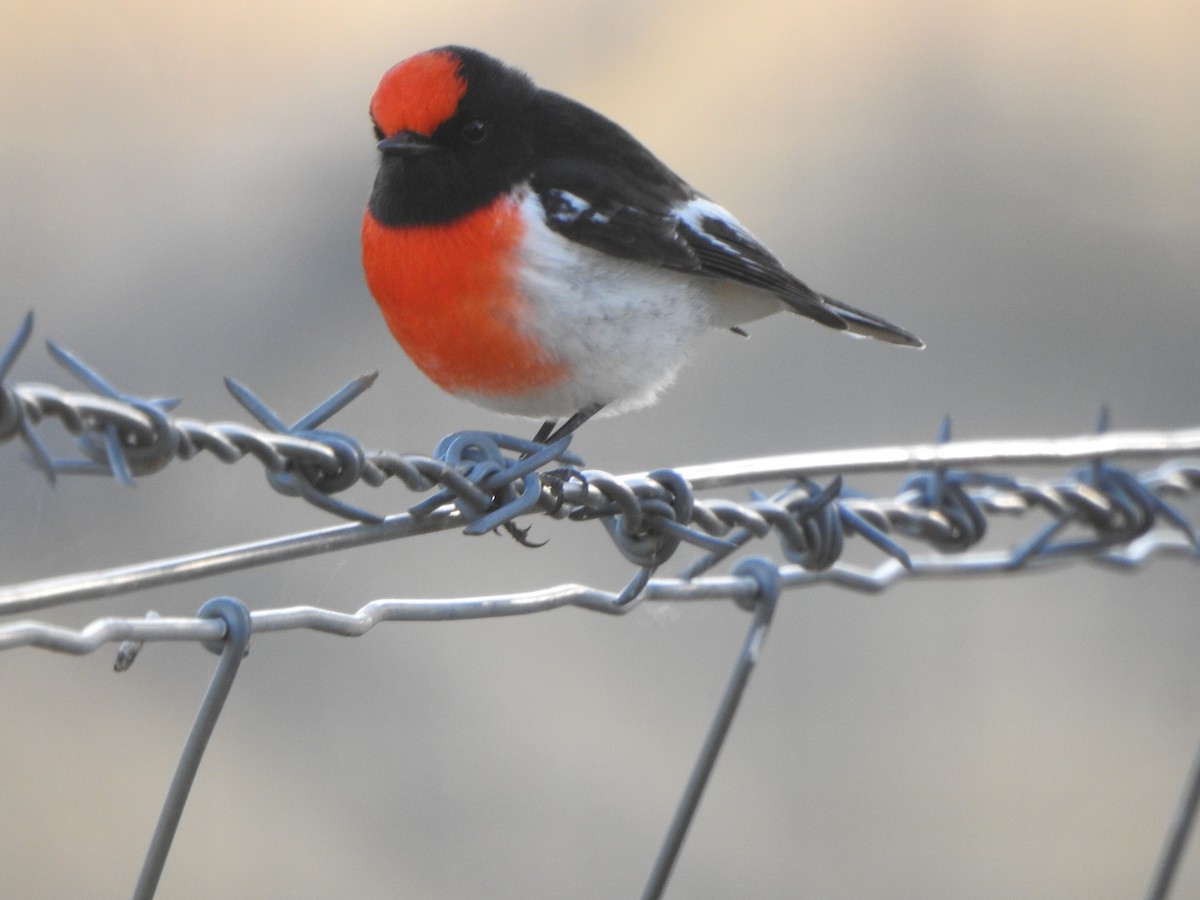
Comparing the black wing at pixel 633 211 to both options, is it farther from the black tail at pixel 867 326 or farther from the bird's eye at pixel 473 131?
the bird's eye at pixel 473 131

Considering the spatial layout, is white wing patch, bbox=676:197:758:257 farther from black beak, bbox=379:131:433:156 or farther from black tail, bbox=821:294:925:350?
black beak, bbox=379:131:433:156

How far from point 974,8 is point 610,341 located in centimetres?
864

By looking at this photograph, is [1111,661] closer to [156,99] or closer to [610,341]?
[610,341]

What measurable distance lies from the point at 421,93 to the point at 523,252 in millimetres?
369

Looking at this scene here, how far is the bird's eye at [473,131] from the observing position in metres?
2.61

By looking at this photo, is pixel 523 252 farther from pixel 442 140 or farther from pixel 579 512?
pixel 579 512

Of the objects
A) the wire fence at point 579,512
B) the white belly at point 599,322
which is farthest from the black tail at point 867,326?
the wire fence at point 579,512

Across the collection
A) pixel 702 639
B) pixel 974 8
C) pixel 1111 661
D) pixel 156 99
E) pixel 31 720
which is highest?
pixel 974 8

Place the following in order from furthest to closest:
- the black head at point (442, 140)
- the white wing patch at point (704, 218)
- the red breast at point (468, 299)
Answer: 1. the white wing patch at point (704, 218)
2. the black head at point (442, 140)
3. the red breast at point (468, 299)

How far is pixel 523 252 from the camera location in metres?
2.45

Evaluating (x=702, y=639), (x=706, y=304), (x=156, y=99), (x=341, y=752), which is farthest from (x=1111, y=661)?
(x=156, y=99)

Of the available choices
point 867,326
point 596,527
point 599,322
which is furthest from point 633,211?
point 596,527

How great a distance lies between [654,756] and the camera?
527cm

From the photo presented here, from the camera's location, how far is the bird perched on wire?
8.02 feet
